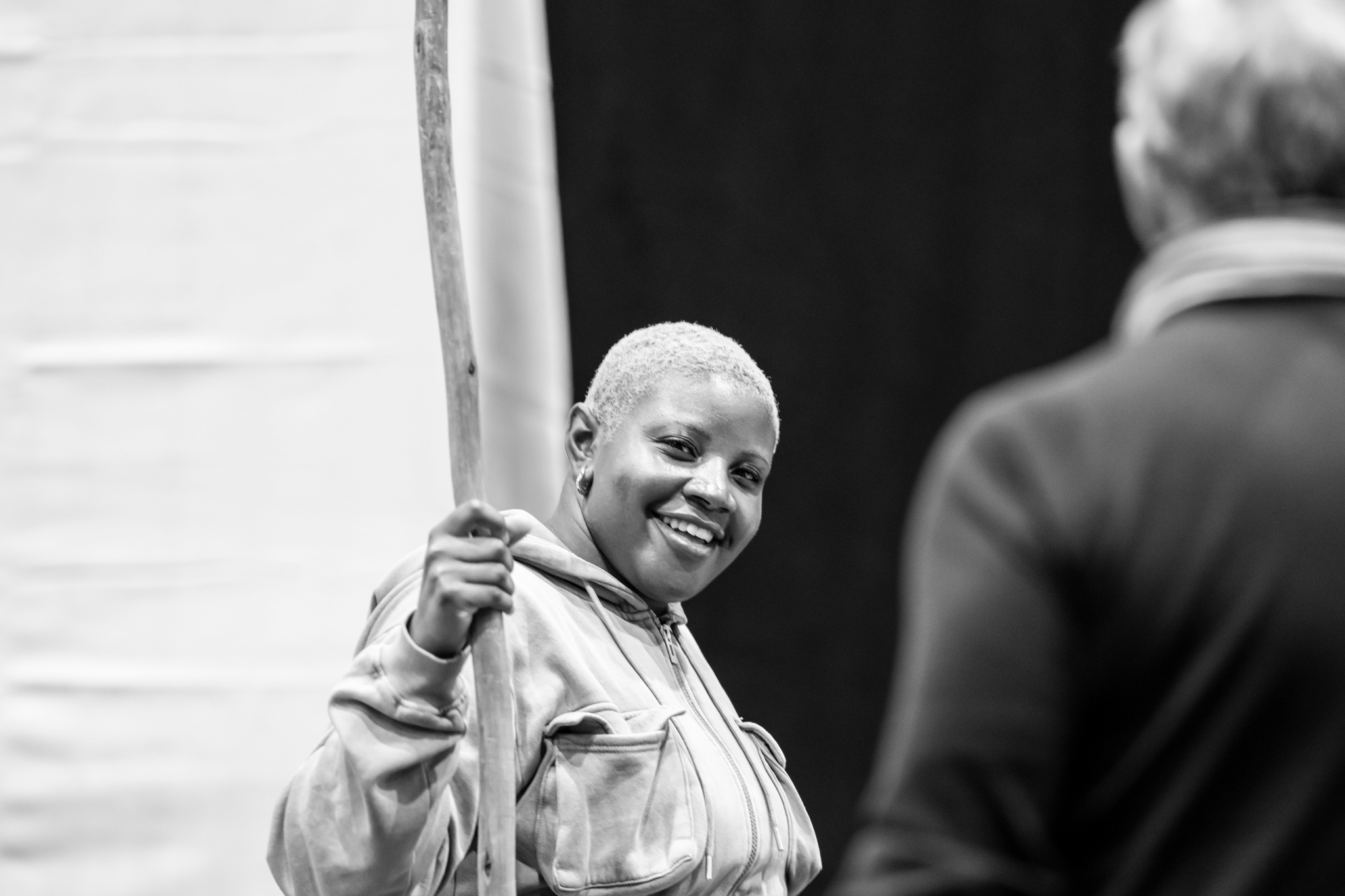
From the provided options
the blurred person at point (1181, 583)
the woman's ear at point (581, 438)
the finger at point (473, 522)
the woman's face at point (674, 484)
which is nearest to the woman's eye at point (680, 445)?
the woman's face at point (674, 484)

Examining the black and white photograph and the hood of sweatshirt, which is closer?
the hood of sweatshirt

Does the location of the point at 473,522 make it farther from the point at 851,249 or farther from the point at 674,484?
the point at 851,249

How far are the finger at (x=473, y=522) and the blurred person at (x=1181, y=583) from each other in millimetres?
565

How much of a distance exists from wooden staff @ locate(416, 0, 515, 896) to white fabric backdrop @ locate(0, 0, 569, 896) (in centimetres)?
125

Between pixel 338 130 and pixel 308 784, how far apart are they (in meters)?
1.73

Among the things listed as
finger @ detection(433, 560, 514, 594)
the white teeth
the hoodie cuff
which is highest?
finger @ detection(433, 560, 514, 594)

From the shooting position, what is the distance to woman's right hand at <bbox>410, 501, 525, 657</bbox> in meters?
1.39

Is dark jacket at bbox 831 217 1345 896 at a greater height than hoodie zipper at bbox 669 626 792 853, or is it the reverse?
dark jacket at bbox 831 217 1345 896

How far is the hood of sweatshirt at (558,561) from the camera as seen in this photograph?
1.73 metres

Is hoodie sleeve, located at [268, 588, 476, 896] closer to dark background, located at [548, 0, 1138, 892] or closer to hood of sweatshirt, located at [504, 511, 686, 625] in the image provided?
hood of sweatshirt, located at [504, 511, 686, 625]

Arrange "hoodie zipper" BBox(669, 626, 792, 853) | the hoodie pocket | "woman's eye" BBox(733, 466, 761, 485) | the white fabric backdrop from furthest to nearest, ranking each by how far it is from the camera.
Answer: the white fabric backdrop → "woman's eye" BBox(733, 466, 761, 485) → "hoodie zipper" BBox(669, 626, 792, 853) → the hoodie pocket

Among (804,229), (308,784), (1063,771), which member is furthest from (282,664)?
(1063,771)

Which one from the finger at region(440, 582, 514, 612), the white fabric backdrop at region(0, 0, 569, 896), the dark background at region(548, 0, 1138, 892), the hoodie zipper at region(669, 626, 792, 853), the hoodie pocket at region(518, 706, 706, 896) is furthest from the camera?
the dark background at region(548, 0, 1138, 892)

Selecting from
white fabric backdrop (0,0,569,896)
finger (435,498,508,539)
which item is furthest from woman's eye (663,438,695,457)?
white fabric backdrop (0,0,569,896)
